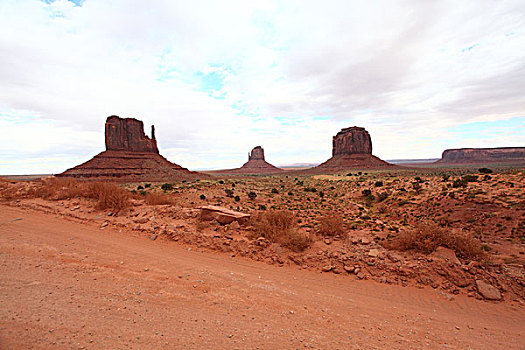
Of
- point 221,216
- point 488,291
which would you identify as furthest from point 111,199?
point 488,291

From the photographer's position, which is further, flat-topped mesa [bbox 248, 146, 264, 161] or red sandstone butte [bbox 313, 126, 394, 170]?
flat-topped mesa [bbox 248, 146, 264, 161]

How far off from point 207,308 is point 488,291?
26.7ft

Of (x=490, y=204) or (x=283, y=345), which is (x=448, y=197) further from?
(x=283, y=345)

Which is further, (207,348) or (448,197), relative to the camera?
(448,197)

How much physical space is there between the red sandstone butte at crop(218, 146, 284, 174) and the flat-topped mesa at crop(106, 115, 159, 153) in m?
76.9

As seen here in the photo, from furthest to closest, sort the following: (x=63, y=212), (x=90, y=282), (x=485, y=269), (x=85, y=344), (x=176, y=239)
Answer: (x=63, y=212) < (x=176, y=239) < (x=485, y=269) < (x=90, y=282) < (x=85, y=344)

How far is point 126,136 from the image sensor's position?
293 ft

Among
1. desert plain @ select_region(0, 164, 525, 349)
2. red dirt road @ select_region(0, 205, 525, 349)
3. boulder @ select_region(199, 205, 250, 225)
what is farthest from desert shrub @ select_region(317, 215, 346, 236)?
boulder @ select_region(199, 205, 250, 225)

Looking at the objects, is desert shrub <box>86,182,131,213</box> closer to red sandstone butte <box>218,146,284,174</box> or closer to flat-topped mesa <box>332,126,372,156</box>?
flat-topped mesa <box>332,126,372,156</box>

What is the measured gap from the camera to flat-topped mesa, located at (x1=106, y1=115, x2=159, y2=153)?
86.1 m

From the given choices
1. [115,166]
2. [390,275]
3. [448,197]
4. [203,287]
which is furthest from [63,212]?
[115,166]

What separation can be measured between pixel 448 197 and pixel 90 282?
66.6ft

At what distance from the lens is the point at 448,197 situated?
16.2 m

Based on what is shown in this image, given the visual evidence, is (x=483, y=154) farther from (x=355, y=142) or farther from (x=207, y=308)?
(x=207, y=308)
